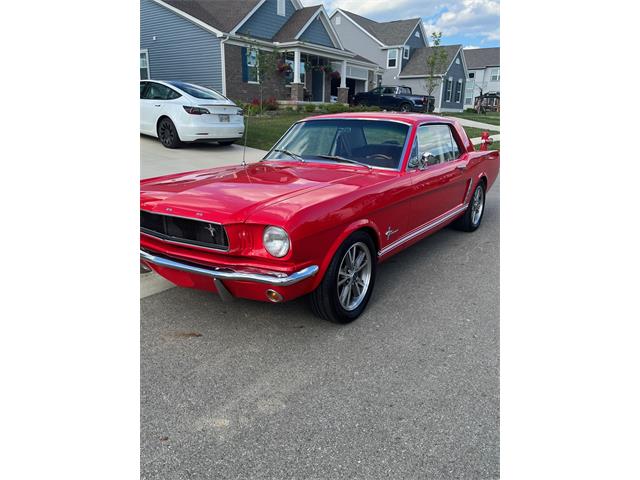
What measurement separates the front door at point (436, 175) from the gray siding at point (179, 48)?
Answer: 16199 millimetres

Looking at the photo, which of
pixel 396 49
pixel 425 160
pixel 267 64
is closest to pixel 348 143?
pixel 425 160

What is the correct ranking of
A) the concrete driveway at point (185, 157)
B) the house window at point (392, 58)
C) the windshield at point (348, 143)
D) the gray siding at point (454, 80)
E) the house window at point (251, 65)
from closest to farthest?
the windshield at point (348, 143), the concrete driveway at point (185, 157), the house window at point (251, 65), the house window at point (392, 58), the gray siding at point (454, 80)

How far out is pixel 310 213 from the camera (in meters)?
2.81

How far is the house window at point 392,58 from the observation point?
34719 mm

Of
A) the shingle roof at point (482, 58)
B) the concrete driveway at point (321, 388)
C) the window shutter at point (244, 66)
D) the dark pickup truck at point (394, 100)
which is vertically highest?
the shingle roof at point (482, 58)

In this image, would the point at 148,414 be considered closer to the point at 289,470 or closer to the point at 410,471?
the point at 289,470

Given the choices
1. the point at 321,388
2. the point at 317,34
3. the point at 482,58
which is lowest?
the point at 321,388

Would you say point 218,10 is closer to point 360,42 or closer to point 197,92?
point 197,92

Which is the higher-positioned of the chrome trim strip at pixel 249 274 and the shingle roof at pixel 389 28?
the shingle roof at pixel 389 28

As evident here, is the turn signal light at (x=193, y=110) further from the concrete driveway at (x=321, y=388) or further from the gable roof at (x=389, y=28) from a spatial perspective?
the gable roof at (x=389, y=28)

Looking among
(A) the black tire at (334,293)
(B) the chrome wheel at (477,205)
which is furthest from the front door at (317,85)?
(A) the black tire at (334,293)

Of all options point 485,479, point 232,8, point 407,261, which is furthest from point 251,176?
point 232,8

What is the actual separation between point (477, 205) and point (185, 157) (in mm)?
6055

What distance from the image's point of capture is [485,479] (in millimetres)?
2008
